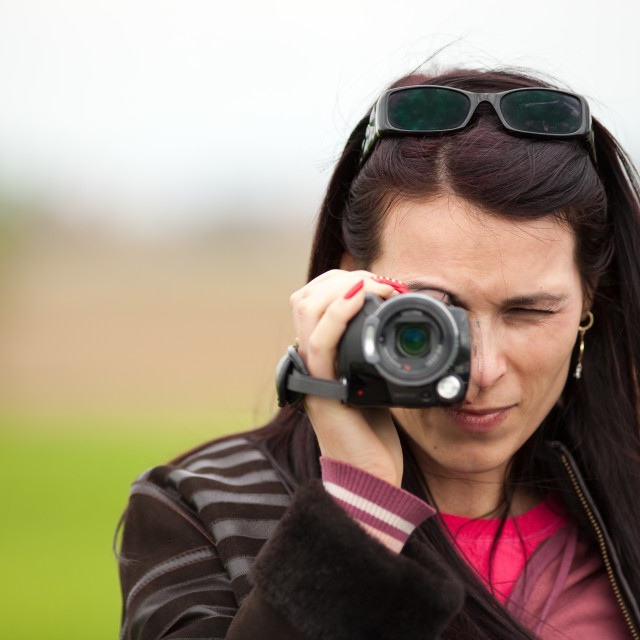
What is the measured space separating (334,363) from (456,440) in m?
0.44

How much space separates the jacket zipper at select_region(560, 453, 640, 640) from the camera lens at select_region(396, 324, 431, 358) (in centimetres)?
82

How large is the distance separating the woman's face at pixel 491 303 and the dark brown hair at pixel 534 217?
0.06 meters

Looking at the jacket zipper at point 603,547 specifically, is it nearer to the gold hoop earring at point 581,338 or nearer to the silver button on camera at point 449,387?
the gold hoop earring at point 581,338

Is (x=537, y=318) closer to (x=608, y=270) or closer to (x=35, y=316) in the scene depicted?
(x=608, y=270)

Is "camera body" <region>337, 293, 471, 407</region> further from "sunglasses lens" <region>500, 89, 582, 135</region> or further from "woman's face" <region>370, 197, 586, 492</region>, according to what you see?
"sunglasses lens" <region>500, 89, 582, 135</region>

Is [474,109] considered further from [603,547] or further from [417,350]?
[603,547]

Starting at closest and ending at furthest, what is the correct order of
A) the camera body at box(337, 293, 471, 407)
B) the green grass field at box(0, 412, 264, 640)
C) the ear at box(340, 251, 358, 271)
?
the camera body at box(337, 293, 471, 407) < the ear at box(340, 251, 358, 271) < the green grass field at box(0, 412, 264, 640)

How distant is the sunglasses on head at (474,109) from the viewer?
2.24m

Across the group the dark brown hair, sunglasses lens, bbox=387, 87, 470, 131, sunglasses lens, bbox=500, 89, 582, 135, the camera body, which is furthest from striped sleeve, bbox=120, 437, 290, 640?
sunglasses lens, bbox=500, 89, 582, 135

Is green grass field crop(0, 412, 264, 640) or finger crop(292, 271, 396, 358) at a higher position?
finger crop(292, 271, 396, 358)

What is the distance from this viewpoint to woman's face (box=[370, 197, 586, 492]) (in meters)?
2.10

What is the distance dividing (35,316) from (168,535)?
55.7 ft

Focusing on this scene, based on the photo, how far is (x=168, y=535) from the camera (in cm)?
218

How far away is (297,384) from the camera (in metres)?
1.96
